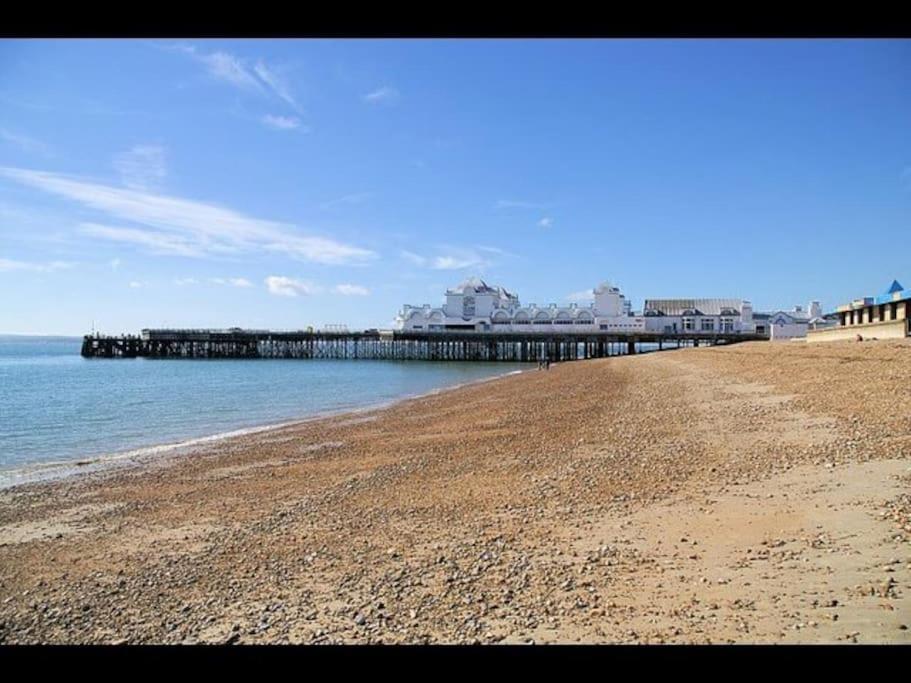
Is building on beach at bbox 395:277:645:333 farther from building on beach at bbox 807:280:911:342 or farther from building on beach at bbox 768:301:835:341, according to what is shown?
building on beach at bbox 807:280:911:342

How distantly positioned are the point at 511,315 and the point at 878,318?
183 feet

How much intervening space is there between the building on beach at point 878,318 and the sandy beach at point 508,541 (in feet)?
62.8

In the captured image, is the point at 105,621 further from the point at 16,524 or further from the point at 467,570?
the point at 16,524

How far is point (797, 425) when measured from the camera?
976cm

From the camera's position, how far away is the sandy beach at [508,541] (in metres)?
3.84

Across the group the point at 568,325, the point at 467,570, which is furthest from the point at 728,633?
the point at 568,325

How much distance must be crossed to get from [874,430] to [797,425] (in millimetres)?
1478

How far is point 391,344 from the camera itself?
7681cm

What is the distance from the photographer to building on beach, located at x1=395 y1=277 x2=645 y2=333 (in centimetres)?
8381

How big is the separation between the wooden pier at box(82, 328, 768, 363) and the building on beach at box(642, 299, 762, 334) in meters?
3.66
